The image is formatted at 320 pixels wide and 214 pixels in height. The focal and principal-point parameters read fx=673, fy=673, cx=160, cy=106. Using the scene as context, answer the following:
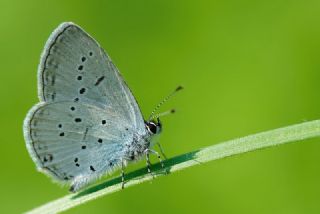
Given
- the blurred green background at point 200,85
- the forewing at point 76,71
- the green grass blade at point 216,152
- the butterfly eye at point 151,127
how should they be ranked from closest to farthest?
1. the green grass blade at point 216,152
2. the forewing at point 76,71
3. the butterfly eye at point 151,127
4. the blurred green background at point 200,85

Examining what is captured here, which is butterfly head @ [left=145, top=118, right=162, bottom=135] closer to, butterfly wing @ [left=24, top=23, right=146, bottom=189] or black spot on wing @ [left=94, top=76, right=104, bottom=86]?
butterfly wing @ [left=24, top=23, right=146, bottom=189]

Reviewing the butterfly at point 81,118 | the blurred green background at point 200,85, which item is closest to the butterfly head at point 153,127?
the butterfly at point 81,118

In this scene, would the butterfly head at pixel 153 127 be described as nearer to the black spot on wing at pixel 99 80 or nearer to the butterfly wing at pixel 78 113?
the butterfly wing at pixel 78 113

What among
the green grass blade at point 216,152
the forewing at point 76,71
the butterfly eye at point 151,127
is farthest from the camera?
the butterfly eye at point 151,127

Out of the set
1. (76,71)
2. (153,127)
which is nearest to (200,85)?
(153,127)

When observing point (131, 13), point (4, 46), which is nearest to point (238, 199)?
point (131, 13)

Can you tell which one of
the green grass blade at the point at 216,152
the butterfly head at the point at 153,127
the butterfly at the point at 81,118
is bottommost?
the green grass blade at the point at 216,152

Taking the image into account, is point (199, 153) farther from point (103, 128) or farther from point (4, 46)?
point (4, 46)
